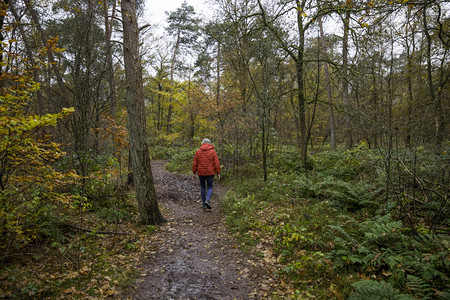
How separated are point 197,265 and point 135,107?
12.3 ft

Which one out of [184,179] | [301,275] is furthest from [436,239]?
[184,179]

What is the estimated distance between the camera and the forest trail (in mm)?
3561

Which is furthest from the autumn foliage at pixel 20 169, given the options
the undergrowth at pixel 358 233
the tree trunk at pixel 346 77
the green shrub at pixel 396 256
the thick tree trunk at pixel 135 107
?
the tree trunk at pixel 346 77

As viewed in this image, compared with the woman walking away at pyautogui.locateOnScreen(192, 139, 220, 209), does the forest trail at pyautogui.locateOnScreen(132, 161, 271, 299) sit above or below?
below

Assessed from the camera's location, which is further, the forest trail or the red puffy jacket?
the red puffy jacket

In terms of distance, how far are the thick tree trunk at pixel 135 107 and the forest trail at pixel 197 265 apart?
3.93 ft

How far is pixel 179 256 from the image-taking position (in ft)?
15.3

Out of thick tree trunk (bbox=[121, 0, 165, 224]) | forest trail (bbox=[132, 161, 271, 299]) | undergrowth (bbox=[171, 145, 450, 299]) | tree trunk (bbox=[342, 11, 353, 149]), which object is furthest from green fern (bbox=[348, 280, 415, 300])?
tree trunk (bbox=[342, 11, 353, 149])

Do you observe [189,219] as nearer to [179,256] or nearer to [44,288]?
[179,256]

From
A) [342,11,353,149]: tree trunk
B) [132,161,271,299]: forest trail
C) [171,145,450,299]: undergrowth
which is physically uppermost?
[342,11,353,149]: tree trunk

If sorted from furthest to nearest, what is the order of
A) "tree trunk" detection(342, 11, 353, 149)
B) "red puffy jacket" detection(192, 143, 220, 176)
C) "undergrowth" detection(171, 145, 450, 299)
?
"tree trunk" detection(342, 11, 353, 149), "red puffy jacket" detection(192, 143, 220, 176), "undergrowth" detection(171, 145, 450, 299)

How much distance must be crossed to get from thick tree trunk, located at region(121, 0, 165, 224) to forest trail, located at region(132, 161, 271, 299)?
120 cm

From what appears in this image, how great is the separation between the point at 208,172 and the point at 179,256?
10.5 feet

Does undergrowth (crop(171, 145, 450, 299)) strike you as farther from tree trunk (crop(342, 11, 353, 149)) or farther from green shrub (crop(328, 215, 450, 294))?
tree trunk (crop(342, 11, 353, 149))
